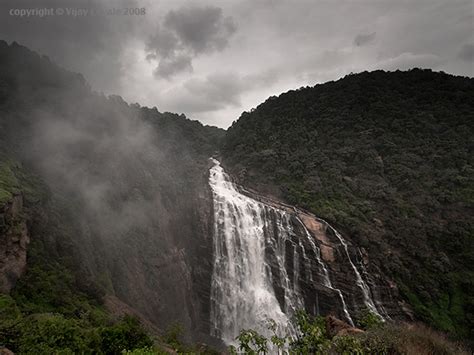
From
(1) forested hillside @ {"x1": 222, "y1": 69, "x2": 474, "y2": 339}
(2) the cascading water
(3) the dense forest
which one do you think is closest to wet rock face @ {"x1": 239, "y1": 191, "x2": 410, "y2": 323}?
(2) the cascading water

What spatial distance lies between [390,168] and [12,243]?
4755 centimetres

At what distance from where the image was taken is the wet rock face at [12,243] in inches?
583

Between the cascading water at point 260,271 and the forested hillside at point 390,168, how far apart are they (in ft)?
20.6

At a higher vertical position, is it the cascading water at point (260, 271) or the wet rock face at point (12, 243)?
the wet rock face at point (12, 243)

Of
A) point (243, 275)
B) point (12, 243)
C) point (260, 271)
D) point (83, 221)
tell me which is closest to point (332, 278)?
point (260, 271)

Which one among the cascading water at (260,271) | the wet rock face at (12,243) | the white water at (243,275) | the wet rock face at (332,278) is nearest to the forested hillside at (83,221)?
the wet rock face at (12,243)

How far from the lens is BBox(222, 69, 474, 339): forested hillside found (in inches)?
1172

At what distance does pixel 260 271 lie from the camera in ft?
96.1

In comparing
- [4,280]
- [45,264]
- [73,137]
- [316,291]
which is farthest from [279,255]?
[73,137]

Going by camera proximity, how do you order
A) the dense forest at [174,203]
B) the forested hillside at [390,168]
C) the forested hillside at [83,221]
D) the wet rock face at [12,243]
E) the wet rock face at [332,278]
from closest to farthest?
the forested hillside at [83,221], the wet rock face at [12,243], the dense forest at [174,203], the wet rock face at [332,278], the forested hillside at [390,168]

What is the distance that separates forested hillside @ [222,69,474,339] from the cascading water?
6.29m

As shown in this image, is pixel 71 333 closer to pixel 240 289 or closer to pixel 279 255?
pixel 240 289

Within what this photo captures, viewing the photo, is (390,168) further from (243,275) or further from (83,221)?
(83,221)

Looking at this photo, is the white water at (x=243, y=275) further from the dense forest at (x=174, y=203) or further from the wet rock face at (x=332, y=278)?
the dense forest at (x=174, y=203)
